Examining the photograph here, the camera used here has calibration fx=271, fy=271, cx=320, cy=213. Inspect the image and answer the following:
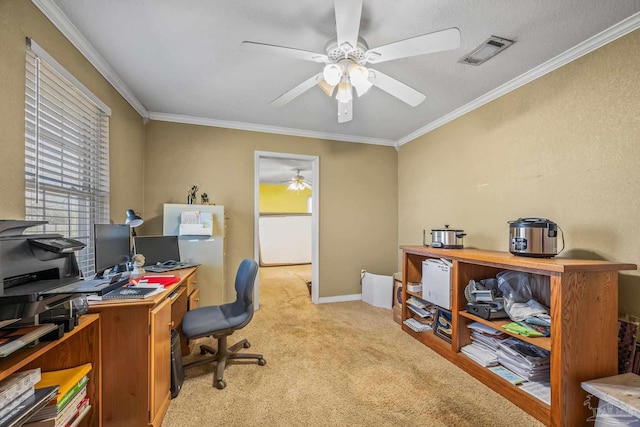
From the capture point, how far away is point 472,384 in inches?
79.3

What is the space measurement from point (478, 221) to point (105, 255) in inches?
132

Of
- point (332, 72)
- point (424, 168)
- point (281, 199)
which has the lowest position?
point (281, 199)

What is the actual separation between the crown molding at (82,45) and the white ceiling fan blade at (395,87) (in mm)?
1956

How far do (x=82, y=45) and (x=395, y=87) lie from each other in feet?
7.33

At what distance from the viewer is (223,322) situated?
204 centimetres

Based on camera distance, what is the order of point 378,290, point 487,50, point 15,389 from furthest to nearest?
point 378,290 → point 487,50 → point 15,389

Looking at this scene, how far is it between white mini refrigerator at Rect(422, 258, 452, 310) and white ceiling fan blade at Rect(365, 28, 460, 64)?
173 centimetres

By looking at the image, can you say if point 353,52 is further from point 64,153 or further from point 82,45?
point 64,153

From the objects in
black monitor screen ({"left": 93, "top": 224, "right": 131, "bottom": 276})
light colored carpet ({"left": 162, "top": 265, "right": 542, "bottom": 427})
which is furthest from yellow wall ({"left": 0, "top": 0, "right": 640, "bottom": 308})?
light colored carpet ({"left": 162, "top": 265, "right": 542, "bottom": 427})

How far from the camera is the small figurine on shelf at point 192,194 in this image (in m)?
3.27

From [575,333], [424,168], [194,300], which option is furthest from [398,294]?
[194,300]

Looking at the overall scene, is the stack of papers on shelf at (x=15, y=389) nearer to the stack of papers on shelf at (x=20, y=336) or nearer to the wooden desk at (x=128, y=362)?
the stack of papers on shelf at (x=20, y=336)

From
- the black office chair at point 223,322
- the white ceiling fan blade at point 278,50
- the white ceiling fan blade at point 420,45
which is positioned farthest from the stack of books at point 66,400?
the white ceiling fan blade at point 420,45

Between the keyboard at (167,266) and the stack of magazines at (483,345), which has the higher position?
the keyboard at (167,266)
